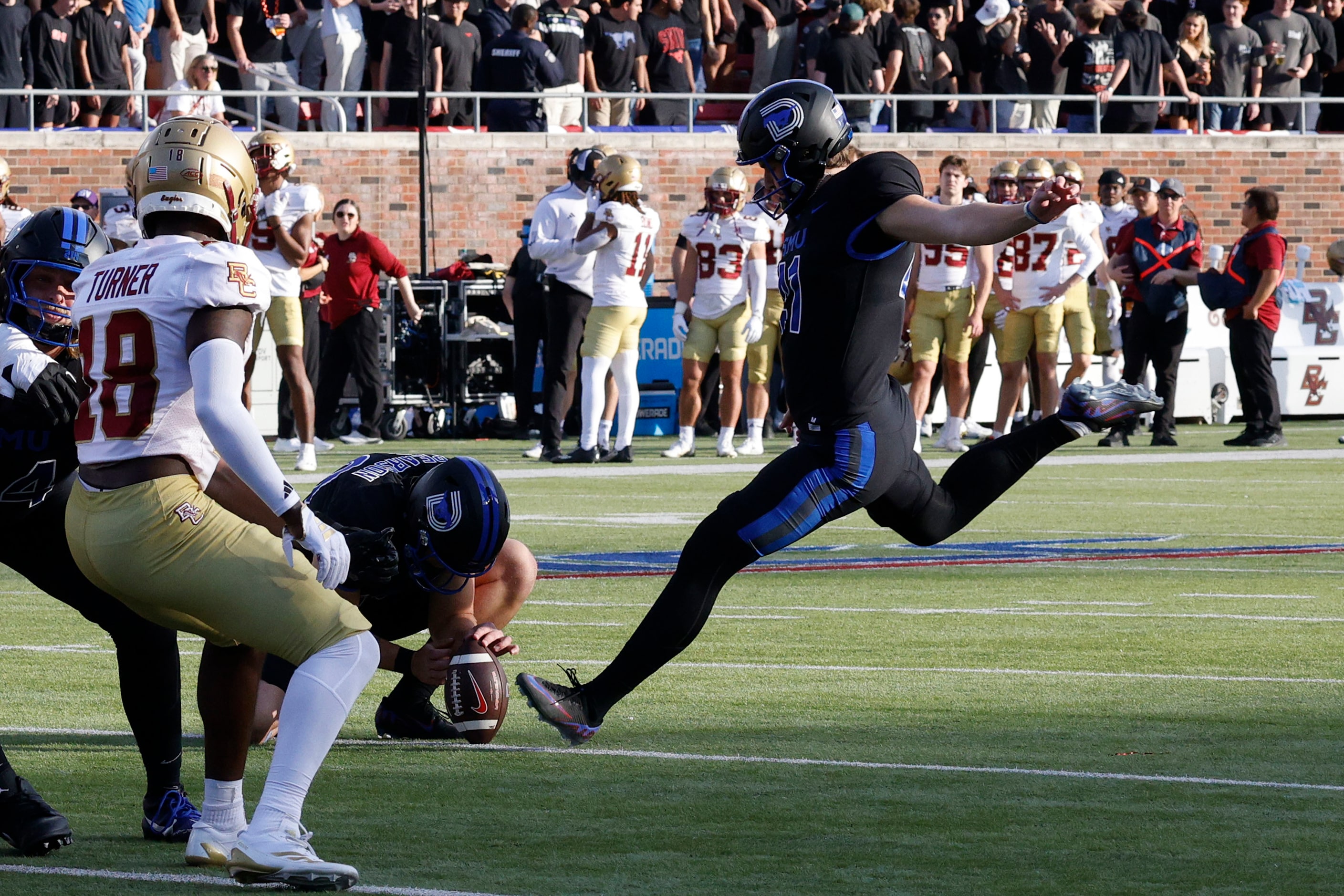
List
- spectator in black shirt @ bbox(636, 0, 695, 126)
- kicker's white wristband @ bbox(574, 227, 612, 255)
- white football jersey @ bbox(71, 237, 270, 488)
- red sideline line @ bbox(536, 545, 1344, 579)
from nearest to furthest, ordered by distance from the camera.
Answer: white football jersey @ bbox(71, 237, 270, 488) → red sideline line @ bbox(536, 545, 1344, 579) → kicker's white wristband @ bbox(574, 227, 612, 255) → spectator in black shirt @ bbox(636, 0, 695, 126)

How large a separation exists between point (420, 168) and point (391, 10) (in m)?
1.77

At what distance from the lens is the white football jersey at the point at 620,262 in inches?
628

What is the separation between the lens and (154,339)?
438 centimetres

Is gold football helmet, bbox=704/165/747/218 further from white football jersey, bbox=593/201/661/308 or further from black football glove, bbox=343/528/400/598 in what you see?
black football glove, bbox=343/528/400/598

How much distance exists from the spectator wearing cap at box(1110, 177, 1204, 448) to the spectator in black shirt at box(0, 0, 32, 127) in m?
11.9

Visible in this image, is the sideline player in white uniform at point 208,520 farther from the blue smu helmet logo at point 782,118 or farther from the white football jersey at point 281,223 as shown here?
the white football jersey at point 281,223

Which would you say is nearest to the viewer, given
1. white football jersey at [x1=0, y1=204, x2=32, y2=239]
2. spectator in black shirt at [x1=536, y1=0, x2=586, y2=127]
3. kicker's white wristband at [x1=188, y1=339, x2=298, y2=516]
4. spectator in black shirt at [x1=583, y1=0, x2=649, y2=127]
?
kicker's white wristband at [x1=188, y1=339, x2=298, y2=516]

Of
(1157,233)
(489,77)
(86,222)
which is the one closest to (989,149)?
(489,77)

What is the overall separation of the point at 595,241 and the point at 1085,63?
13243 millimetres

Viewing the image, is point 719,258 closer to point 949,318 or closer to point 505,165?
point 949,318

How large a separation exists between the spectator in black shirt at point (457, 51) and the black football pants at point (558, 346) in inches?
328

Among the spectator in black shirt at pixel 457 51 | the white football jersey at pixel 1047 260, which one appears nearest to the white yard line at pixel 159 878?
the white football jersey at pixel 1047 260

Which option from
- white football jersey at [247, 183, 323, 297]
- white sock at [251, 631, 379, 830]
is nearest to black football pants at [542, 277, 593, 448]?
white football jersey at [247, 183, 323, 297]

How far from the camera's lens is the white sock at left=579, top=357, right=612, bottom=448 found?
52.7 feet
